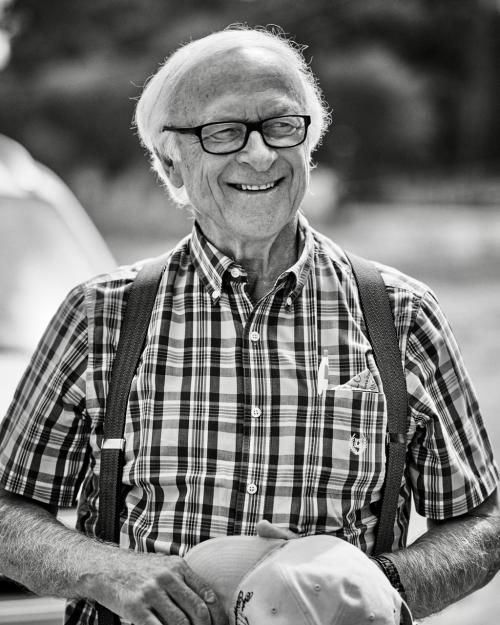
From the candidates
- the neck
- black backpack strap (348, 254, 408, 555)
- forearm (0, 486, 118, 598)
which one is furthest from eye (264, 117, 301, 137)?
forearm (0, 486, 118, 598)

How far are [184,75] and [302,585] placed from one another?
3.65ft

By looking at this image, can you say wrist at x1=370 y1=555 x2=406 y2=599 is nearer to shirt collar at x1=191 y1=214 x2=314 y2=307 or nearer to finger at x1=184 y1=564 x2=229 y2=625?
finger at x1=184 y1=564 x2=229 y2=625

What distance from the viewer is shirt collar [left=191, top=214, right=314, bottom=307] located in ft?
6.82

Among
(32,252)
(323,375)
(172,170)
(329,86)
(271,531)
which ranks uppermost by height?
(329,86)

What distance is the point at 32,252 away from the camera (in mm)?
3744

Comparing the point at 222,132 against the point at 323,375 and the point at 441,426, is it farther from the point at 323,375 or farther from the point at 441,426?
the point at 441,426

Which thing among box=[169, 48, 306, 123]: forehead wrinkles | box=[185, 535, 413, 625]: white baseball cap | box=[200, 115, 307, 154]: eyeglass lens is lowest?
box=[185, 535, 413, 625]: white baseball cap

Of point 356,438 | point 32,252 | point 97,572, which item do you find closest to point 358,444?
point 356,438

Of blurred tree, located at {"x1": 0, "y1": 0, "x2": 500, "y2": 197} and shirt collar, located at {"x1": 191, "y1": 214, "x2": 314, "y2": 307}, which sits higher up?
blurred tree, located at {"x1": 0, "y1": 0, "x2": 500, "y2": 197}

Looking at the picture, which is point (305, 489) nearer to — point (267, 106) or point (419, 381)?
point (419, 381)

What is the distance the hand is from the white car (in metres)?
1.37

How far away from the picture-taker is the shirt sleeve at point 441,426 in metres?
2.03

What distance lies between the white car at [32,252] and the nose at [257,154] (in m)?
1.40

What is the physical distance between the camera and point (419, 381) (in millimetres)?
2021
